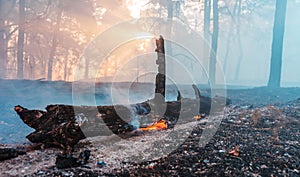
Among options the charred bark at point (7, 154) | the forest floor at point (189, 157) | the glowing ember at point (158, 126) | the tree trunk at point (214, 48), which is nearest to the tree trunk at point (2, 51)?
the tree trunk at point (214, 48)

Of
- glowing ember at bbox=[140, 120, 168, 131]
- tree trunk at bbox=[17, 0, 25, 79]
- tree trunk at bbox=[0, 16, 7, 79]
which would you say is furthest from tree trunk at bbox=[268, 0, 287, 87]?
tree trunk at bbox=[0, 16, 7, 79]

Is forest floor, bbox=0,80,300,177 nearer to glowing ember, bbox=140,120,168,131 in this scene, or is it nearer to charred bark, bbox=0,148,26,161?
charred bark, bbox=0,148,26,161

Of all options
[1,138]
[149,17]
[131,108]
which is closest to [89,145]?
[131,108]

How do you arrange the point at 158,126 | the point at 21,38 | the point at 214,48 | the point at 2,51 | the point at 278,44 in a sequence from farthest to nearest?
the point at 2,51, the point at 214,48, the point at 21,38, the point at 278,44, the point at 158,126

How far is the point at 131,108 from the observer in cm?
534

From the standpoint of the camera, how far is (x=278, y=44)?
1808cm

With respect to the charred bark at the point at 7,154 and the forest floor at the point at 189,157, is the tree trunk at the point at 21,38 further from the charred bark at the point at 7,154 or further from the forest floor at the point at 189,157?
the charred bark at the point at 7,154

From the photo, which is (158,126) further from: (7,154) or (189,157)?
(7,154)

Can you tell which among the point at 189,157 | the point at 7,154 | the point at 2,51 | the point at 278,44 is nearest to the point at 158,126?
the point at 189,157

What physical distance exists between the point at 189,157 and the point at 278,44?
18.2 meters

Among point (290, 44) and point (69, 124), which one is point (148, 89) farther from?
point (290, 44)

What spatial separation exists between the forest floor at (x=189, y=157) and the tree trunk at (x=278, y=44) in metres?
14.6

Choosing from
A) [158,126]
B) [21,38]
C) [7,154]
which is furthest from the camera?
[21,38]

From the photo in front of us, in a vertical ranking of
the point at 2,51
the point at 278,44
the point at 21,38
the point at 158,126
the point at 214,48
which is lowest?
the point at 158,126
